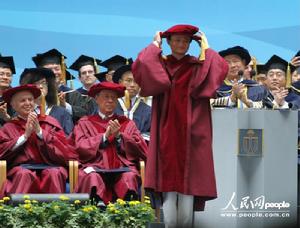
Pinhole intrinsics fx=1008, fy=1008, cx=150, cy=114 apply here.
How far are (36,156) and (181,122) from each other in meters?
2.34

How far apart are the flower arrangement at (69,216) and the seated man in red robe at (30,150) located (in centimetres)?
145

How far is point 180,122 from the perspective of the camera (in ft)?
24.6

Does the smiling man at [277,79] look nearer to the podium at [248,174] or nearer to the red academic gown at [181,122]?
the podium at [248,174]

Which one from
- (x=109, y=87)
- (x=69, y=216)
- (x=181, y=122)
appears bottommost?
(x=69, y=216)

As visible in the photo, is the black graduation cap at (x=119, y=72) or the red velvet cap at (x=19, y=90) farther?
the black graduation cap at (x=119, y=72)

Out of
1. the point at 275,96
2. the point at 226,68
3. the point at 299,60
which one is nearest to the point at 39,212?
the point at 226,68

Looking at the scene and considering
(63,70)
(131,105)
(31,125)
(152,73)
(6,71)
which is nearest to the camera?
(152,73)

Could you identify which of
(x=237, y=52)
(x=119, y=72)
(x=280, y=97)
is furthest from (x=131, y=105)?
(x=280, y=97)

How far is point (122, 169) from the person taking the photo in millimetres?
9461

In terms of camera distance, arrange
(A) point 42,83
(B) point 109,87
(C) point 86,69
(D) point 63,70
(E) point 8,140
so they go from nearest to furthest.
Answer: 1. (E) point 8,140
2. (B) point 109,87
3. (A) point 42,83
4. (D) point 63,70
5. (C) point 86,69

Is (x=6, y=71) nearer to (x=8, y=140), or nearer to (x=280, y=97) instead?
(x=8, y=140)

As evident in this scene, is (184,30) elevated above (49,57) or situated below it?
below

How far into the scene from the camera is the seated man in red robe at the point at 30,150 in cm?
916

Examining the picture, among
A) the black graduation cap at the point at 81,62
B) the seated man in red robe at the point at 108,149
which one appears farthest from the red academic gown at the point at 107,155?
the black graduation cap at the point at 81,62
